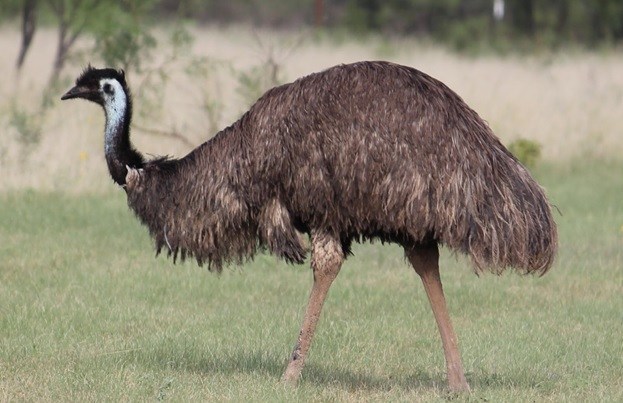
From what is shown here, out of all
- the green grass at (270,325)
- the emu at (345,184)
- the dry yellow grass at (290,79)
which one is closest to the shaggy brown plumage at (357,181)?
the emu at (345,184)

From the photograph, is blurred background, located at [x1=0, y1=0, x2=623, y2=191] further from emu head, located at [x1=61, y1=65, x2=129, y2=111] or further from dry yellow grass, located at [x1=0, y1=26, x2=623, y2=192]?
emu head, located at [x1=61, y1=65, x2=129, y2=111]

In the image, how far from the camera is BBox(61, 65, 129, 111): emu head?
7797 millimetres

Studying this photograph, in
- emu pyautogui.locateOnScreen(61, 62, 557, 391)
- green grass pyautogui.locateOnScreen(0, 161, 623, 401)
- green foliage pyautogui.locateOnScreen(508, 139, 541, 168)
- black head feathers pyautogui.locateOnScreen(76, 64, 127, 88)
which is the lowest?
green grass pyautogui.locateOnScreen(0, 161, 623, 401)

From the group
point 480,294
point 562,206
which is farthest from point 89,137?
point 480,294

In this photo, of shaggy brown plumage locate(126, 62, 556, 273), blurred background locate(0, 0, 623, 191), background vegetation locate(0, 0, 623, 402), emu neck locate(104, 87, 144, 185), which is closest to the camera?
shaggy brown plumage locate(126, 62, 556, 273)

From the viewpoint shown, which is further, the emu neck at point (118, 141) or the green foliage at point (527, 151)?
the green foliage at point (527, 151)

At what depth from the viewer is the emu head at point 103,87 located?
780 cm

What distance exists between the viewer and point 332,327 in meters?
9.39

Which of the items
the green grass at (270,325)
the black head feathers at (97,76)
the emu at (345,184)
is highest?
the black head feathers at (97,76)

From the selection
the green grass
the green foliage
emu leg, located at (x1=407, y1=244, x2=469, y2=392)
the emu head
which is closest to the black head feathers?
the emu head

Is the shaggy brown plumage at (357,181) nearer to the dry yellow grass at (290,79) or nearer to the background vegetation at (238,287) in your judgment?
the background vegetation at (238,287)

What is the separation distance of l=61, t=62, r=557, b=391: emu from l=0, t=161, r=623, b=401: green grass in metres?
0.67

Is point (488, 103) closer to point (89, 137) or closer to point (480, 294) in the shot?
point (89, 137)

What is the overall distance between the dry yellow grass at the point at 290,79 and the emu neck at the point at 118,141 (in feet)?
24.9
